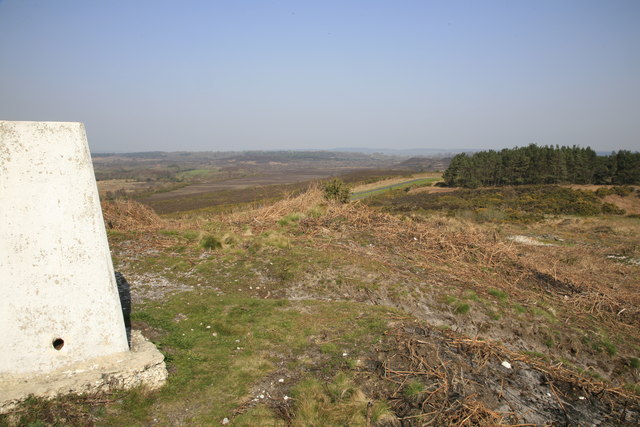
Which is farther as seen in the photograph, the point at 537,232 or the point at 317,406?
the point at 537,232

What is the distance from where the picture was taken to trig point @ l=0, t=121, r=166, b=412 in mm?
4008

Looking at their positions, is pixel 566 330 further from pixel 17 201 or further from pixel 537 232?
pixel 537 232

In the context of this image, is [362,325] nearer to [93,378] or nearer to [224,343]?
[224,343]

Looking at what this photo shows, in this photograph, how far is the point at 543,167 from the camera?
170 ft

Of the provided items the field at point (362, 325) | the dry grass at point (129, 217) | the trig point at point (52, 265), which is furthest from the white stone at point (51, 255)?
the dry grass at point (129, 217)

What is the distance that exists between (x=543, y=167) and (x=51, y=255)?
6031 cm

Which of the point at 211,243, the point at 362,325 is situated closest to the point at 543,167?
the point at 211,243

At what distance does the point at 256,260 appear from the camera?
1045 centimetres

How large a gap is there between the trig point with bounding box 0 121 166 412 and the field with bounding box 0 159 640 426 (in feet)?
1.87

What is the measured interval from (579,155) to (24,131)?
61873 millimetres

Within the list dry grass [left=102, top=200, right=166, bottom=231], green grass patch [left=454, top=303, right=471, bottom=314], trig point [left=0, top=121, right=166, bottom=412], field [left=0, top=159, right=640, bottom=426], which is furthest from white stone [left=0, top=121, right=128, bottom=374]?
dry grass [left=102, top=200, right=166, bottom=231]

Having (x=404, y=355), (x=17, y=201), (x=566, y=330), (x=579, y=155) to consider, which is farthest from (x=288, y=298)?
(x=579, y=155)

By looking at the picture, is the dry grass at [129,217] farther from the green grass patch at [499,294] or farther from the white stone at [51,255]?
the green grass patch at [499,294]

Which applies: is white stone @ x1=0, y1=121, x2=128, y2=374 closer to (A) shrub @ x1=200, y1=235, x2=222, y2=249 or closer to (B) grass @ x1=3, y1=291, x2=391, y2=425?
(B) grass @ x1=3, y1=291, x2=391, y2=425
